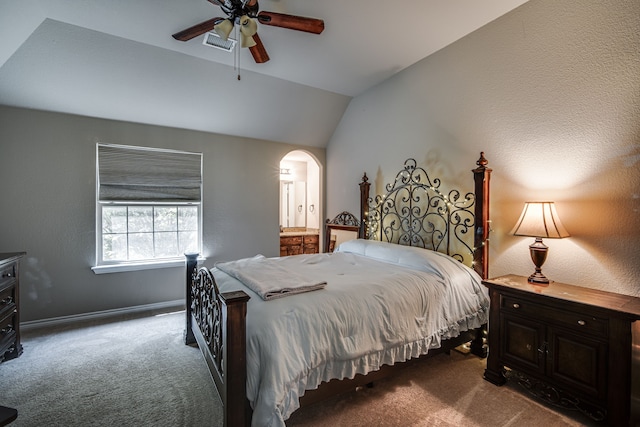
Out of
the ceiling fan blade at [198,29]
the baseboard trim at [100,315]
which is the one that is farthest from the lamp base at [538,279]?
the baseboard trim at [100,315]

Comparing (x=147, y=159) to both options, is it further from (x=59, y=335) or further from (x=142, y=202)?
(x=59, y=335)

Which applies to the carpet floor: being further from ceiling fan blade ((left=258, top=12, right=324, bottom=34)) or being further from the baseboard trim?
ceiling fan blade ((left=258, top=12, right=324, bottom=34))

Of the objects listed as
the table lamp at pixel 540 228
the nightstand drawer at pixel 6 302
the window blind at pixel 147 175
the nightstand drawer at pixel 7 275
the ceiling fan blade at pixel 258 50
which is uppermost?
the ceiling fan blade at pixel 258 50

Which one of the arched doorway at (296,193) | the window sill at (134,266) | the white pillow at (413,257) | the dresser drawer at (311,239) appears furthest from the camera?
the arched doorway at (296,193)

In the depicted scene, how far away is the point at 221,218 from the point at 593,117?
4090 mm

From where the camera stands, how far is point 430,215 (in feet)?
10.7

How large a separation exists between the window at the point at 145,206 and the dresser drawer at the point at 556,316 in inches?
146

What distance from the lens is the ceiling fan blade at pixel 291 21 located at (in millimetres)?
1986

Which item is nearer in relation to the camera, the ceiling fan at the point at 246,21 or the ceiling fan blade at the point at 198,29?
the ceiling fan at the point at 246,21

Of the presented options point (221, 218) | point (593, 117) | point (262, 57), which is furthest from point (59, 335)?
point (593, 117)

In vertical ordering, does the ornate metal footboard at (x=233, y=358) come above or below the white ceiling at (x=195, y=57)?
below

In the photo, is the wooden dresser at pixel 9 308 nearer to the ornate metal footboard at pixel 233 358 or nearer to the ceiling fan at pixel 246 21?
the ornate metal footboard at pixel 233 358

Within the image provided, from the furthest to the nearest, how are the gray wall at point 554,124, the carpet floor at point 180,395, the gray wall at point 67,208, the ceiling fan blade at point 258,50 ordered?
1. the gray wall at point 67,208
2. the ceiling fan blade at point 258,50
3. the gray wall at point 554,124
4. the carpet floor at point 180,395

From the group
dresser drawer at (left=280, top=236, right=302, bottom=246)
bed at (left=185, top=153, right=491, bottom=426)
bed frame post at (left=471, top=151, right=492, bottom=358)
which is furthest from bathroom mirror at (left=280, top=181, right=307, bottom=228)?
bed frame post at (left=471, top=151, right=492, bottom=358)
